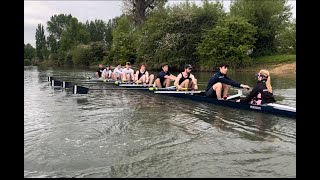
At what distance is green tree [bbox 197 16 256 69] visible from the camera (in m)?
33.8

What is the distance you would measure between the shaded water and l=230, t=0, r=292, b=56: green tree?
2868 centimetres

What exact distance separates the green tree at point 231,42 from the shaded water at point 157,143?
24.0 metres

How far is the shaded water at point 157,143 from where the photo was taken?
5.26 metres

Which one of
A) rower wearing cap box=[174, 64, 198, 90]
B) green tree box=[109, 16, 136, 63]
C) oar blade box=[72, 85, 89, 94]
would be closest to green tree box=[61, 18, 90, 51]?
green tree box=[109, 16, 136, 63]

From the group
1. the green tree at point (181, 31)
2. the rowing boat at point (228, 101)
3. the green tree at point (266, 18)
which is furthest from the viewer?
the green tree at point (181, 31)

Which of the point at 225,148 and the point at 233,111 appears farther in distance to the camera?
the point at 233,111

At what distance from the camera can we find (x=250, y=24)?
114 feet

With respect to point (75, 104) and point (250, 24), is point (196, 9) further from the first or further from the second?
point (75, 104)

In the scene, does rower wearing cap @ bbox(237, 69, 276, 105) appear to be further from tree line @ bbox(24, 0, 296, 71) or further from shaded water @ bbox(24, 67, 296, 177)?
tree line @ bbox(24, 0, 296, 71)

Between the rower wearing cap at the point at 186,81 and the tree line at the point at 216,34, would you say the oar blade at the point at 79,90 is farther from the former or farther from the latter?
the tree line at the point at 216,34

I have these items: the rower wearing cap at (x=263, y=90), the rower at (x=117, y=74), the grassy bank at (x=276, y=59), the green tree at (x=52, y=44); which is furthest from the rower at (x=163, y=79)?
the green tree at (x=52, y=44)
